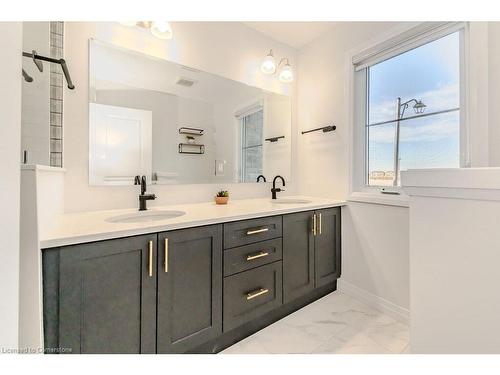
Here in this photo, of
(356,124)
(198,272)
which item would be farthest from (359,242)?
(198,272)


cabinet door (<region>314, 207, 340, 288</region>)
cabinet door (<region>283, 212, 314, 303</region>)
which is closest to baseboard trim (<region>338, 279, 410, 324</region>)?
cabinet door (<region>314, 207, 340, 288</region>)

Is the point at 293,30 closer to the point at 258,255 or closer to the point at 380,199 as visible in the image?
the point at 380,199

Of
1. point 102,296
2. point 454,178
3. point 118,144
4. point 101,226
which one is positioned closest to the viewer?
point 454,178

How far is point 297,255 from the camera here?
1.72 meters

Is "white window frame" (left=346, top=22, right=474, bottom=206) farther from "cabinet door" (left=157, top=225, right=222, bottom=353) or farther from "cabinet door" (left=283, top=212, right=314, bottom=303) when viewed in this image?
"cabinet door" (left=157, top=225, right=222, bottom=353)

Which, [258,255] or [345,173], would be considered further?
[345,173]

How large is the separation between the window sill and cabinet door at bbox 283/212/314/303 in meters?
0.50

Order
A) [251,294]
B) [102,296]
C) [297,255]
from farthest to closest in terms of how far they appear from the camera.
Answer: [297,255] < [251,294] < [102,296]

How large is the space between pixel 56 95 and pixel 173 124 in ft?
2.31

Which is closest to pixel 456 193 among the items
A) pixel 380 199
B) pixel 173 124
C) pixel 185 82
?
pixel 380 199

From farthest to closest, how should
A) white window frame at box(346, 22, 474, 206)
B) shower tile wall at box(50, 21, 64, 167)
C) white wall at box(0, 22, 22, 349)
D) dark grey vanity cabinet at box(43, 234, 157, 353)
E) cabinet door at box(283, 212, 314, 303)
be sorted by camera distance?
cabinet door at box(283, 212, 314, 303), white window frame at box(346, 22, 474, 206), shower tile wall at box(50, 21, 64, 167), dark grey vanity cabinet at box(43, 234, 157, 353), white wall at box(0, 22, 22, 349)

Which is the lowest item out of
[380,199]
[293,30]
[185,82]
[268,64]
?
[380,199]

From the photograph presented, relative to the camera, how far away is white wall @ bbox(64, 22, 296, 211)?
55.7 inches
